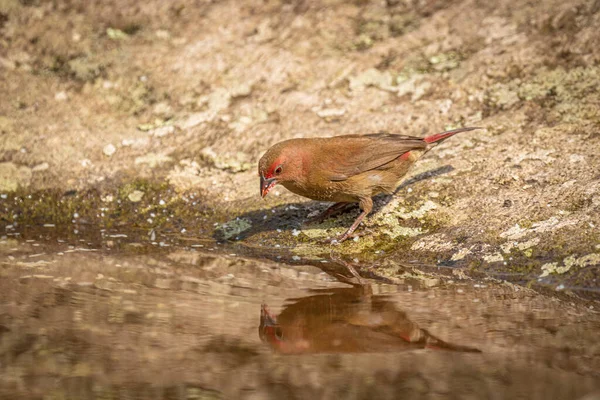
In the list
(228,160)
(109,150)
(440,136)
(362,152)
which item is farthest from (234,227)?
(440,136)

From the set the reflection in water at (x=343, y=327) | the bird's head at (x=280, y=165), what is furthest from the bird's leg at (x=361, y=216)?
the reflection in water at (x=343, y=327)

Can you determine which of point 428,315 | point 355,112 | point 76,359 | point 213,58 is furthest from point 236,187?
point 76,359

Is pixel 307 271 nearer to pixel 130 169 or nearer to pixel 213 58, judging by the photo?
pixel 130 169

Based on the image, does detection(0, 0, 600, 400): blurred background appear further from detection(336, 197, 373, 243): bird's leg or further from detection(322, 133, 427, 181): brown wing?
detection(322, 133, 427, 181): brown wing

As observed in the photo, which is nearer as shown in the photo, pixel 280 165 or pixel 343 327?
pixel 343 327

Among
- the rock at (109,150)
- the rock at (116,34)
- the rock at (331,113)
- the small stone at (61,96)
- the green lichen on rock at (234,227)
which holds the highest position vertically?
the rock at (116,34)

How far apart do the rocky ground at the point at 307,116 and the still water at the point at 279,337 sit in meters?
0.62

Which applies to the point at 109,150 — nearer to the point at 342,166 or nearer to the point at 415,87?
the point at 342,166

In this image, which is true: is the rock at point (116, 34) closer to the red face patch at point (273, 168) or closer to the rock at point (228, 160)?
the rock at point (228, 160)

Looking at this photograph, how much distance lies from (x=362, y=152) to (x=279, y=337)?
7.26ft

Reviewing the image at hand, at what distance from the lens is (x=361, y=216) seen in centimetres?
520

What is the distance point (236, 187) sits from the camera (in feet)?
19.3

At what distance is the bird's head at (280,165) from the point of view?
504 centimetres

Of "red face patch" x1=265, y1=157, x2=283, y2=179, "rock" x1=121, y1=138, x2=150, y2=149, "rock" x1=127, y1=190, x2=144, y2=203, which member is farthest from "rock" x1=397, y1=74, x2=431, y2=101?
"rock" x1=127, y1=190, x2=144, y2=203
